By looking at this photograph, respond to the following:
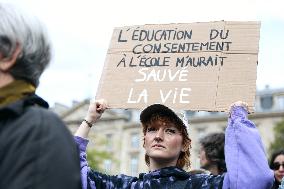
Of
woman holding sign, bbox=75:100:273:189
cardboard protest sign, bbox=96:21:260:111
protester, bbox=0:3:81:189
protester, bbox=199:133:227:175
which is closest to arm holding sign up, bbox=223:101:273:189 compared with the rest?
woman holding sign, bbox=75:100:273:189

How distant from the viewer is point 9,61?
183 centimetres

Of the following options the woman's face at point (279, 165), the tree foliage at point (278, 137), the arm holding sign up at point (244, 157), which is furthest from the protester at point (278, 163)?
the tree foliage at point (278, 137)

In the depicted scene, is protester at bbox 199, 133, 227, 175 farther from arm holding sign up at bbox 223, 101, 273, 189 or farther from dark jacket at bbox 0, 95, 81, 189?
dark jacket at bbox 0, 95, 81, 189

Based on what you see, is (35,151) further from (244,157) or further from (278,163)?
(278,163)

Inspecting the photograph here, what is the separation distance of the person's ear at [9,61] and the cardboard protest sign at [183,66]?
2001 millimetres

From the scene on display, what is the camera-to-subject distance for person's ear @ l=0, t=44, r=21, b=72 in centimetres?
182

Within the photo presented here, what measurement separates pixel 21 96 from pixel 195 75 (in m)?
2.24

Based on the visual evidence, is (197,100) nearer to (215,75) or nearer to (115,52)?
(215,75)

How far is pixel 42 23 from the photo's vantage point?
1.93 metres

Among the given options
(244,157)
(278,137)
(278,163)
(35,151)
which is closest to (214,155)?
A: (278,163)

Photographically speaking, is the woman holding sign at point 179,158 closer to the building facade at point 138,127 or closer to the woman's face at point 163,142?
the woman's face at point 163,142

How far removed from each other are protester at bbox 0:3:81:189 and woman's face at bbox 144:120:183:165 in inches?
64.2

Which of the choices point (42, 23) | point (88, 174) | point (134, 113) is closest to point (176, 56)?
point (88, 174)

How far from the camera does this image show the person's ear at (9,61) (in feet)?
5.97
